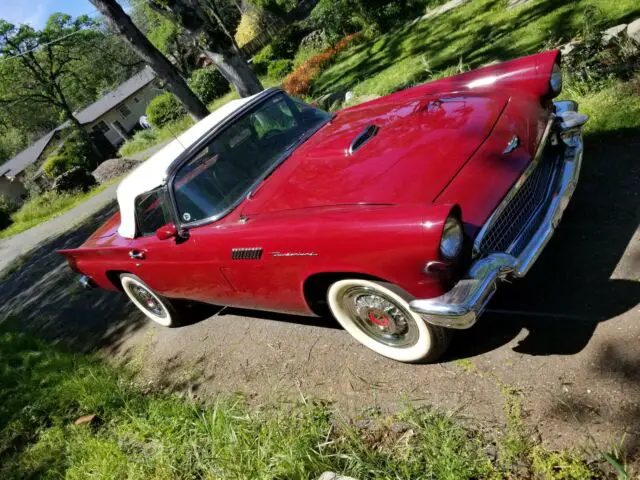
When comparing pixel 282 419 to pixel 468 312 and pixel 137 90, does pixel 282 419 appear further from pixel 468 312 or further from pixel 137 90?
pixel 137 90

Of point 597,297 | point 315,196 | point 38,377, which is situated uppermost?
point 315,196

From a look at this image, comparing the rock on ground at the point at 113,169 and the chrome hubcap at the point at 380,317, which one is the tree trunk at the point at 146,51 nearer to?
the chrome hubcap at the point at 380,317

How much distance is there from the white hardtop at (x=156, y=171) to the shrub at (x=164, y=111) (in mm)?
23794

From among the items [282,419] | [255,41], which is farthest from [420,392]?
[255,41]

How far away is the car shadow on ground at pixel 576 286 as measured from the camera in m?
2.53

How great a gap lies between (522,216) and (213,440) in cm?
226

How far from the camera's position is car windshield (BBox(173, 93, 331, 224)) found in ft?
10.6

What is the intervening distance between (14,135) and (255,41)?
46.5m

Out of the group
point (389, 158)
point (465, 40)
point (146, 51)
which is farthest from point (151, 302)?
point (465, 40)

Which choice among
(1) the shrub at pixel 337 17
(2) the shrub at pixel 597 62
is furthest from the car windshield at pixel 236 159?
(1) the shrub at pixel 337 17

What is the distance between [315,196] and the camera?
2.73 m

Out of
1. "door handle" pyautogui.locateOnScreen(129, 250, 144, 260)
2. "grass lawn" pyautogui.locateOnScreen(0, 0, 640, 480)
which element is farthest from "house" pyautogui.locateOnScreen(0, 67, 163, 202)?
"door handle" pyautogui.locateOnScreen(129, 250, 144, 260)

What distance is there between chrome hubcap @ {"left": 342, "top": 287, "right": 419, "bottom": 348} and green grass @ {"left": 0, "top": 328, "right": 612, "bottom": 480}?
1.44 ft

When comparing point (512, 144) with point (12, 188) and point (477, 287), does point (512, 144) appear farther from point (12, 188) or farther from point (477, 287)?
point (12, 188)
